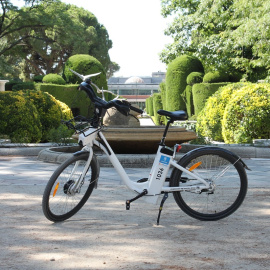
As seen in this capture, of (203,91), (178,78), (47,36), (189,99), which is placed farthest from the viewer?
(47,36)

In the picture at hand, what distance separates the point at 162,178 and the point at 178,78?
66.0 ft

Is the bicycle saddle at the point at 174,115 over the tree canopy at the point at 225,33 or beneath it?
beneath

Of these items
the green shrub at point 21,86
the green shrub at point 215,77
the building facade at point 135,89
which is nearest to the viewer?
the green shrub at point 215,77

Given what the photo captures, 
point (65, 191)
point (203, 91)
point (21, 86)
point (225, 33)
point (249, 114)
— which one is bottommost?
point (65, 191)

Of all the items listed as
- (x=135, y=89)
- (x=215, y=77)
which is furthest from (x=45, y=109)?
(x=135, y=89)

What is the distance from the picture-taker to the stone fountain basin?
9.08 metres

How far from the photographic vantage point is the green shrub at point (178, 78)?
2423 cm

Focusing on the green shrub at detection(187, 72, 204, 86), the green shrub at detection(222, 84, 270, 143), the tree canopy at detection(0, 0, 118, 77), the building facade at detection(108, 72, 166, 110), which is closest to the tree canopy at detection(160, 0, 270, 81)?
the green shrub at detection(187, 72, 204, 86)

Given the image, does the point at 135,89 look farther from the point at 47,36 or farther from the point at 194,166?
the point at 194,166

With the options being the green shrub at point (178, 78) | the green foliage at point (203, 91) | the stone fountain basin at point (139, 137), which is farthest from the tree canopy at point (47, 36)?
the stone fountain basin at point (139, 137)

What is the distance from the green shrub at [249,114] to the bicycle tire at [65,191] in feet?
26.2

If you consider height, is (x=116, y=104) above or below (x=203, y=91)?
below

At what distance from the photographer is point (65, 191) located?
4418 mm

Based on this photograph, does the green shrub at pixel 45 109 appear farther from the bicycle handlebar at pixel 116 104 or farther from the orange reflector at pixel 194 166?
the orange reflector at pixel 194 166
